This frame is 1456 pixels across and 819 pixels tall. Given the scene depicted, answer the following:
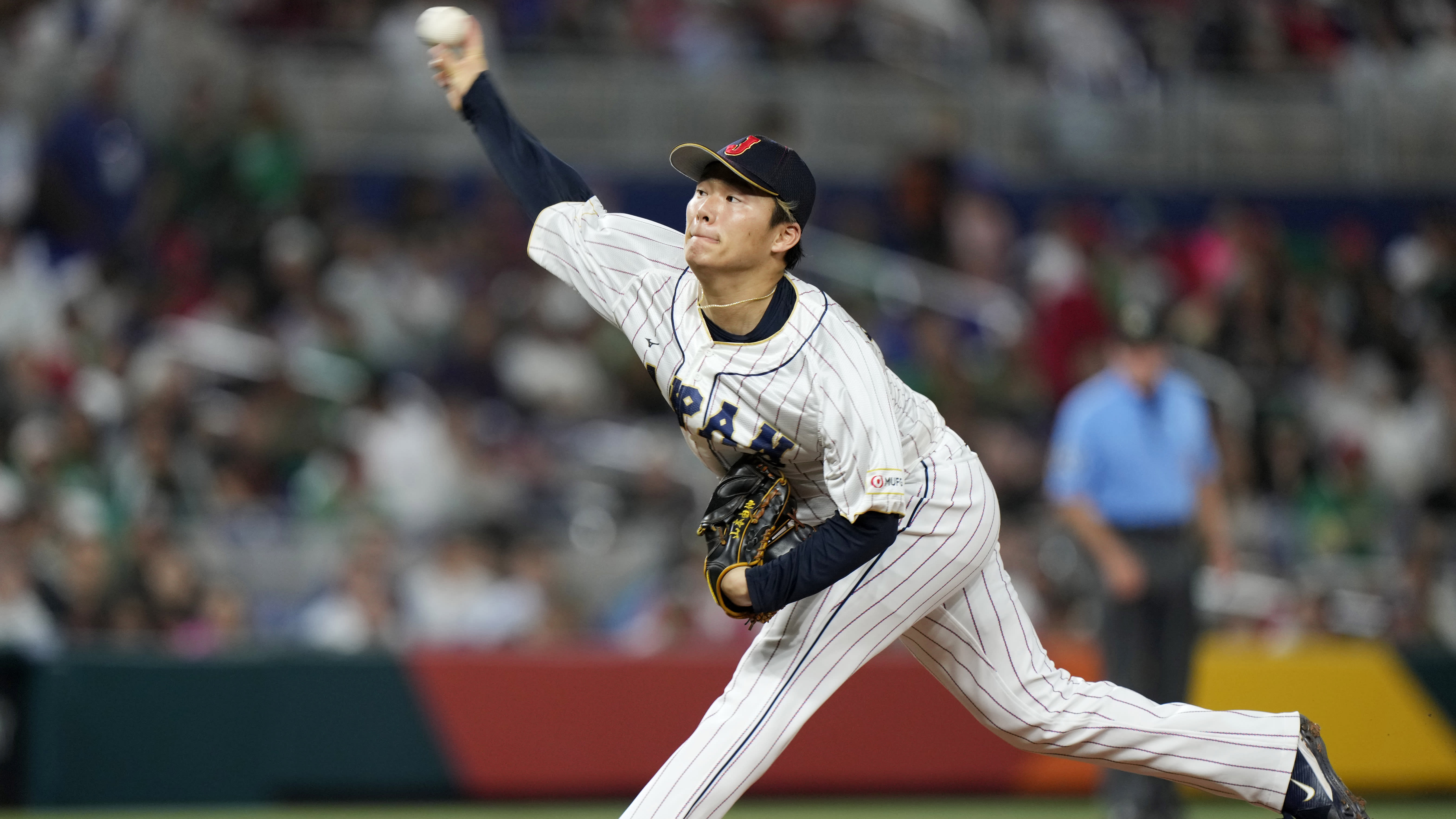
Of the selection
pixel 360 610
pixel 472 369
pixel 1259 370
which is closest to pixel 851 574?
pixel 360 610

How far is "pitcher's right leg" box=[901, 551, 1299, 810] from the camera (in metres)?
4.77

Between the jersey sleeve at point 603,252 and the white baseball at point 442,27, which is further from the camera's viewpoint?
the jersey sleeve at point 603,252

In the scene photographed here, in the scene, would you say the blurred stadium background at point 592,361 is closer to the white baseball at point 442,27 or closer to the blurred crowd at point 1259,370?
the blurred crowd at point 1259,370

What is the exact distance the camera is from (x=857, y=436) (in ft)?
14.2

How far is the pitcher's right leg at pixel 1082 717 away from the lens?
4.77 m

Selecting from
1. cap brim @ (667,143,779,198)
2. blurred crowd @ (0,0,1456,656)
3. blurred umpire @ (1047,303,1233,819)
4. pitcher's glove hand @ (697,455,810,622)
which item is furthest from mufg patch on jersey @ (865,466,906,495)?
blurred crowd @ (0,0,1456,656)

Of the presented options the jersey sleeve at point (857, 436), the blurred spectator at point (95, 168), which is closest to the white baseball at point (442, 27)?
the jersey sleeve at point (857, 436)

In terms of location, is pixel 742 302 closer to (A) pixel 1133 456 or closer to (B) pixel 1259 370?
(A) pixel 1133 456

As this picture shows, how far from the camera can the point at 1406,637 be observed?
1029 cm

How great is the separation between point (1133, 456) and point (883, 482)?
3.40 m

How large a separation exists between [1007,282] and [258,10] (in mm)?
6348

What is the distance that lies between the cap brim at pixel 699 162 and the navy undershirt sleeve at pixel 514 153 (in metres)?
0.42

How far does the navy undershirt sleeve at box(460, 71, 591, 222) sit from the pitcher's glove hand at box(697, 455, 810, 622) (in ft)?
2.99

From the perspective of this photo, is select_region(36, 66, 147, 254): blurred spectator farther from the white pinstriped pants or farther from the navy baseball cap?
the white pinstriped pants
